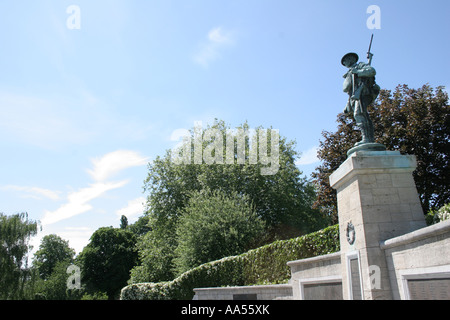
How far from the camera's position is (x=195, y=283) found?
49.9 ft

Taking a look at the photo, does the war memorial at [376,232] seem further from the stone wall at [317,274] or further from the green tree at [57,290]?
the green tree at [57,290]

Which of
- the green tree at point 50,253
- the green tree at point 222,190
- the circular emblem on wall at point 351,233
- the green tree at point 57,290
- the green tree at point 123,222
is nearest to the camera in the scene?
the circular emblem on wall at point 351,233

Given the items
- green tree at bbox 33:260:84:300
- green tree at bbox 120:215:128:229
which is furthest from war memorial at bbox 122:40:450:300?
green tree at bbox 120:215:128:229

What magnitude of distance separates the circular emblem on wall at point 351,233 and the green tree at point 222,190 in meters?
16.9

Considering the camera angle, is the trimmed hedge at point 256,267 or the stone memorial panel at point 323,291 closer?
the stone memorial panel at point 323,291

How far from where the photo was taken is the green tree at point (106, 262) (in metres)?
46.6

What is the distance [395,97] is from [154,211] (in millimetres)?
20151

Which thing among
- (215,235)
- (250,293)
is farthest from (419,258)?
(215,235)

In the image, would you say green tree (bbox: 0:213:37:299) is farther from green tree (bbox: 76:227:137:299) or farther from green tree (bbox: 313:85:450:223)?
green tree (bbox: 313:85:450:223)

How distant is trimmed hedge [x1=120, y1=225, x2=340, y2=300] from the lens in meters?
10.5

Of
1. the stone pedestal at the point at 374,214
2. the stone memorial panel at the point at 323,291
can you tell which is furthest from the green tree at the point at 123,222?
the stone pedestal at the point at 374,214

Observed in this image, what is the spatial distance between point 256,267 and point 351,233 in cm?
705

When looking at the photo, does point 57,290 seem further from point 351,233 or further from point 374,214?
point 374,214
